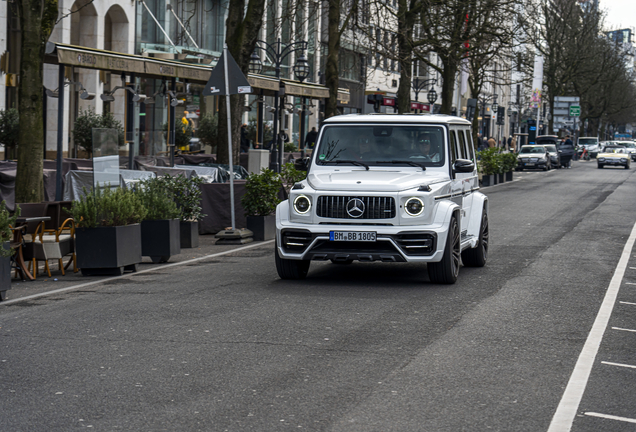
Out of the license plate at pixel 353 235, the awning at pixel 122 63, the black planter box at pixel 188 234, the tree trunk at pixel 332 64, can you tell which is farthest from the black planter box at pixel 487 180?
the license plate at pixel 353 235

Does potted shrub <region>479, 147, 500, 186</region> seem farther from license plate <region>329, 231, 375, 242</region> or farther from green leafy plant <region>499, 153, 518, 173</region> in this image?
license plate <region>329, 231, 375, 242</region>

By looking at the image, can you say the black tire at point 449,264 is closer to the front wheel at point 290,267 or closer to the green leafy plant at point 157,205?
the front wheel at point 290,267

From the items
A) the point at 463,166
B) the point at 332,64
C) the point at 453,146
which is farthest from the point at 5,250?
the point at 332,64

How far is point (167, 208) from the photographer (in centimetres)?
1306

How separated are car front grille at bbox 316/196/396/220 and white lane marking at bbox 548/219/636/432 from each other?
93.0 inches

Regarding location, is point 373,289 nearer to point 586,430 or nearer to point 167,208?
point 167,208

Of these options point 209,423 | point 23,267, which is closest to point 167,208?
point 23,267

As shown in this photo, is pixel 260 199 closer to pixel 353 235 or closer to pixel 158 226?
pixel 158 226

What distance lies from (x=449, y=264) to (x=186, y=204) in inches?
216

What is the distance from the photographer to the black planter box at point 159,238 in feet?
42.7

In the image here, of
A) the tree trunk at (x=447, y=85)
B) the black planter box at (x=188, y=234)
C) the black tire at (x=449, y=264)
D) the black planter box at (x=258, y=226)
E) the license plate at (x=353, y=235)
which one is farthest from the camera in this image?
the tree trunk at (x=447, y=85)

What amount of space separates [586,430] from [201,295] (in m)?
5.49

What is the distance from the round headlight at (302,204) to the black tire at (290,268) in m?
0.59

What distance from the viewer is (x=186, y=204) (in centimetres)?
1513
